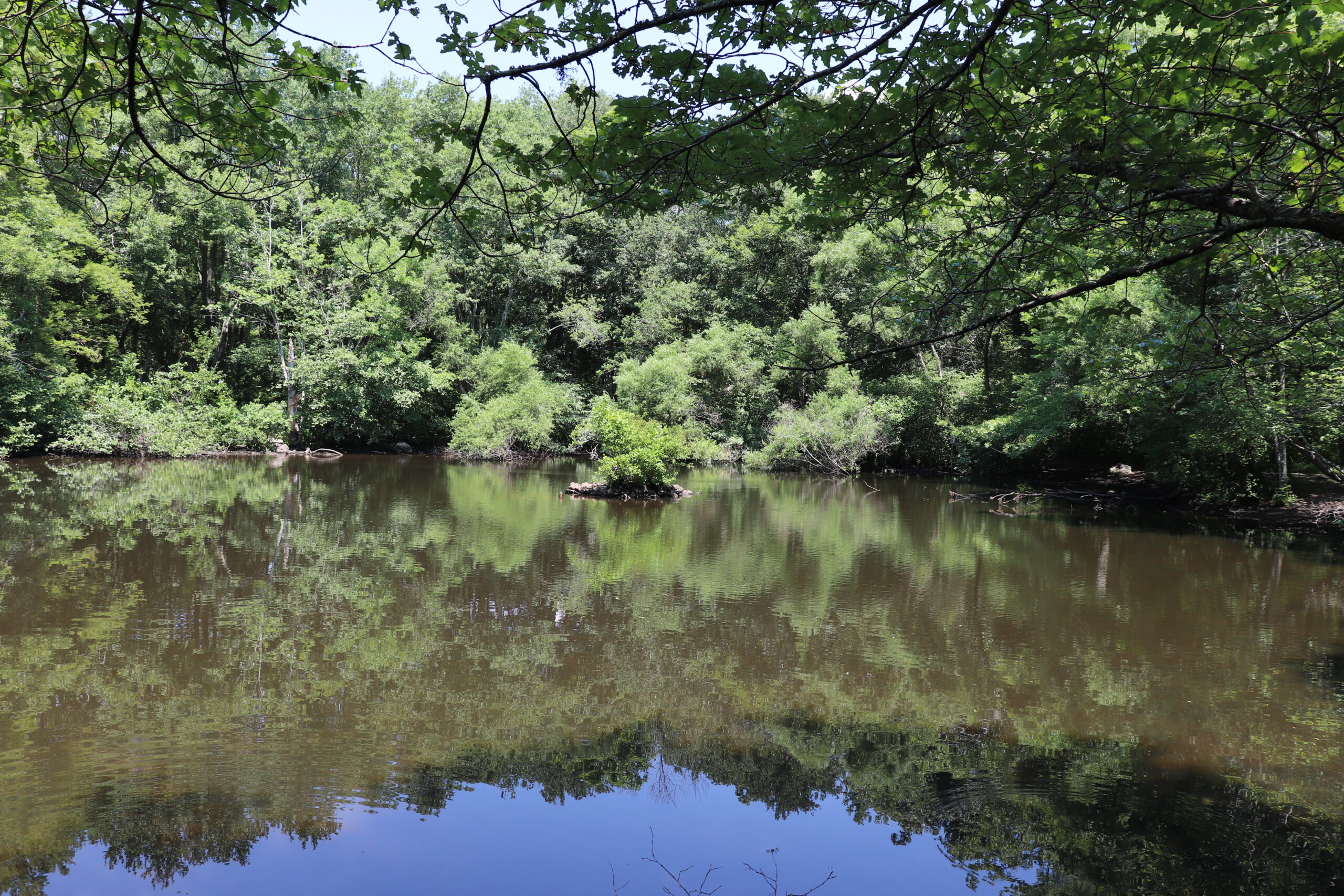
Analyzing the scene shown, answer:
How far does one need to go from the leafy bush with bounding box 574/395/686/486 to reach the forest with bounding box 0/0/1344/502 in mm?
78

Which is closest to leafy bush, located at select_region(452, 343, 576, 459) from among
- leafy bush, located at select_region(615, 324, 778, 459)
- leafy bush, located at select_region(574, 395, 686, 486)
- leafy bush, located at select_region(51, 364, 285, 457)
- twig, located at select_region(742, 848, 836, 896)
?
leafy bush, located at select_region(615, 324, 778, 459)

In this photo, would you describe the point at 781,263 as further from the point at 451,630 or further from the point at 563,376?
the point at 451,630

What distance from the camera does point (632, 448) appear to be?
16.5m

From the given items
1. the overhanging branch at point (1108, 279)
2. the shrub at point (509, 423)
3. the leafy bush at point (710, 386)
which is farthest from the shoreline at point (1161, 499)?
the shrub at point (509, 423)

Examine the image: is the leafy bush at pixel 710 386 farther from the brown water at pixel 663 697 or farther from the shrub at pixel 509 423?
the brown water at pixel 663 697

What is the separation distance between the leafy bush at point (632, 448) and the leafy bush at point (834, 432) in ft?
26.1

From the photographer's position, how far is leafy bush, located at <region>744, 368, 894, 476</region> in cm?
2372

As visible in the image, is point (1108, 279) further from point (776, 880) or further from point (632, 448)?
point (632, 448)

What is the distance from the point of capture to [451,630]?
662cm

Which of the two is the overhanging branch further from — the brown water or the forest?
the brown water

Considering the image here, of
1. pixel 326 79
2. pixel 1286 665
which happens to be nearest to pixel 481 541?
pixel 326 79

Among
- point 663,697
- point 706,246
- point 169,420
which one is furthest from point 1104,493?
point 169,420

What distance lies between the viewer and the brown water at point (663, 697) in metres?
3.64

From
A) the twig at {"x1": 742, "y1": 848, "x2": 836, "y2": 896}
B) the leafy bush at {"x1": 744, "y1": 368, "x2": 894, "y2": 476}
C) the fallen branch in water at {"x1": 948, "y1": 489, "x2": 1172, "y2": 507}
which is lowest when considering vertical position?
the twig at {"x1": 742, "y1": 848, "x2": 836, "y2": 896}
